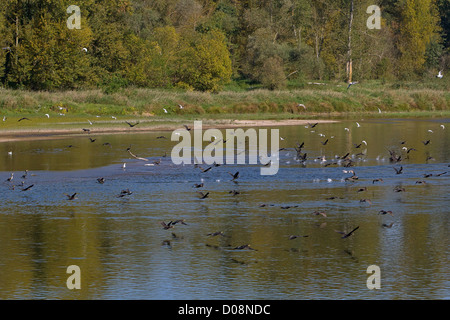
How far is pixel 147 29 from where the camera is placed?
91.1m

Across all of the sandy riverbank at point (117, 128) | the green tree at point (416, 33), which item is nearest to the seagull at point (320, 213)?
the sandy riverbank at point (117, 128)

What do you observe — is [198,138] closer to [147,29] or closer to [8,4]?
[8,4]

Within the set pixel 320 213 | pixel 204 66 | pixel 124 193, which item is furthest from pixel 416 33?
pixel 320 213

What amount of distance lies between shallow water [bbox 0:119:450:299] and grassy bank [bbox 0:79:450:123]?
2606 cm

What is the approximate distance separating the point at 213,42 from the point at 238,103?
12725mm

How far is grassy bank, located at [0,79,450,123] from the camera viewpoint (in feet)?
210

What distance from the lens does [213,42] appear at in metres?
85.9

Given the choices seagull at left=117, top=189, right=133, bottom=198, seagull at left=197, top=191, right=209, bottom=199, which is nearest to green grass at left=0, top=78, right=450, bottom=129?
seagull at left=117, top=189, right=133, bottom=198

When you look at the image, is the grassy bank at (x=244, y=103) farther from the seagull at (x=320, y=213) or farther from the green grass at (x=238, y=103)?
the seagull at (x=320, y=213)

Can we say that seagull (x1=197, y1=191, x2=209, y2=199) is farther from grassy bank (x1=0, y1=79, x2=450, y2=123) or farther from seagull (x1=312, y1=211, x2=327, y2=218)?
grassy bank (x1=0, y1=79, x2=450, y2=123)

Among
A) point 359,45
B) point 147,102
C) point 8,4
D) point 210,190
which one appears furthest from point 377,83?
point 210,190
